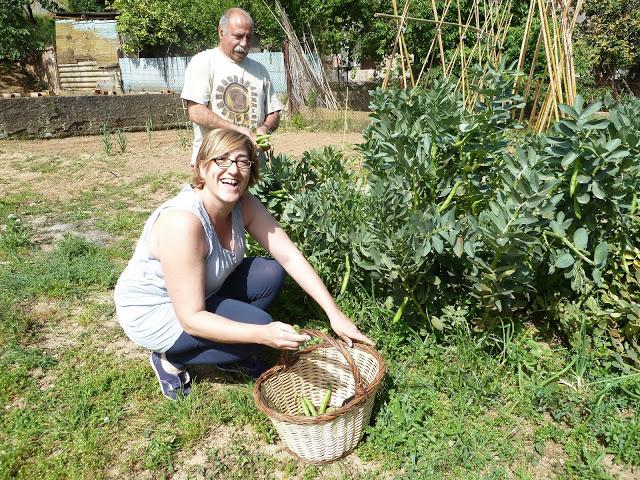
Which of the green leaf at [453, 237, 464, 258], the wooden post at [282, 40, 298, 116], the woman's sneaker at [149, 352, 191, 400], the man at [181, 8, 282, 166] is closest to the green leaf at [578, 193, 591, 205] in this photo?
the green leaf at [453, 237, 464, 258]

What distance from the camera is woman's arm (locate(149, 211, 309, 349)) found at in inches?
73.2

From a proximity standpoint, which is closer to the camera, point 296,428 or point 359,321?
point 296,428

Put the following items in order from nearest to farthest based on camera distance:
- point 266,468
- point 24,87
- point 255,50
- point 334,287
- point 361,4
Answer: point 266,468 → point 334,287 → point 361,4 → point 255,50 → point 24,87

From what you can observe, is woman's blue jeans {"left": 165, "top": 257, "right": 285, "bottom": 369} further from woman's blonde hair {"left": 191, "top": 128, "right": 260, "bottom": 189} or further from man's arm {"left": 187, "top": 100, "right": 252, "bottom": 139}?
man's arm {"left": 187, "top": 100, "right": 252, "bottom": 139}

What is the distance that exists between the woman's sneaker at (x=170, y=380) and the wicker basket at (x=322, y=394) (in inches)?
19.0

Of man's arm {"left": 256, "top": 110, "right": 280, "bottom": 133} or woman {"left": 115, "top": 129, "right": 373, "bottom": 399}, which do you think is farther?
man's arm {"left": 256, "top": 110, "right": 280, "bottom": 133}

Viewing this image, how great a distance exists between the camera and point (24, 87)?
1692cm

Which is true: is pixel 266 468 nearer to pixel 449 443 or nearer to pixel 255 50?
pixel 449 443

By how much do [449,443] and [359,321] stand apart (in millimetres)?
788

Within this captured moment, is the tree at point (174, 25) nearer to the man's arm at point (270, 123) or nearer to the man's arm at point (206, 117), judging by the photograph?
the man's arm at point (270, 123)

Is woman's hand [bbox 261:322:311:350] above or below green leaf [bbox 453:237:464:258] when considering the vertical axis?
below

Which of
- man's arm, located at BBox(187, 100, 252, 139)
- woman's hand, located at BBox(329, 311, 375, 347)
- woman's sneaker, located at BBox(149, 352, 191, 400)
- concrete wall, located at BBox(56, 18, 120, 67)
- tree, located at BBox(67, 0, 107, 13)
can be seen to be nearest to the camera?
woman's hand, located at BBox(329, 311, 375, 347)

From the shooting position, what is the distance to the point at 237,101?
344cm

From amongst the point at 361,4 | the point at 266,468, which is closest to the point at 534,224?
the point at 266,468
